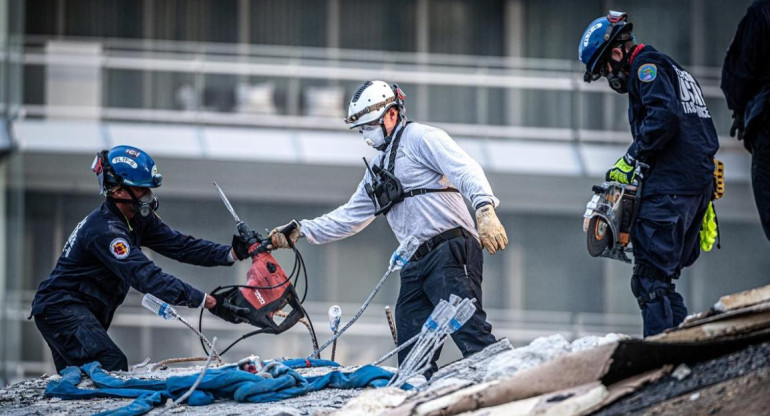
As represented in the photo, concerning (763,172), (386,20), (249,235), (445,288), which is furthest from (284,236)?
(386,20)

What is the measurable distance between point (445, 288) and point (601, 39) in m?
1.49

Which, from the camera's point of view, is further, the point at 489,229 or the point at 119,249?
the point at 119,249

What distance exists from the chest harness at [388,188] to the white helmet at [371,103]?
0.16 meters

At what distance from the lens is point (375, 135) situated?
7.18m

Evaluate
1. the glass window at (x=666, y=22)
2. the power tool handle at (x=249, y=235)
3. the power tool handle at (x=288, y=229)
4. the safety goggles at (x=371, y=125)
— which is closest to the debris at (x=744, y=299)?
the safety goggles at (x=371, y=125)

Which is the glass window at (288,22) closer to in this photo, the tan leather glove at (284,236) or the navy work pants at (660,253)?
the tan leather glove at (284,236)

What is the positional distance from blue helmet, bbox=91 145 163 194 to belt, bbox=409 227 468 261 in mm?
1537

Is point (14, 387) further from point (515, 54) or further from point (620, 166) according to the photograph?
point (515, 54)

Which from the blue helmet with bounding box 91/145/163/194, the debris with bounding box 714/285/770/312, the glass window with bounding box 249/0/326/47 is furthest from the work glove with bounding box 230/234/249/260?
the glass window with bounding box 249/0/326/47

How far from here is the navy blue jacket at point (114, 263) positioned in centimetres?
696

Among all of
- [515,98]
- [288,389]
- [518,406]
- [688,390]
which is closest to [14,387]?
[288,389]

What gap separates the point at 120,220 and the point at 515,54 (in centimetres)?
887

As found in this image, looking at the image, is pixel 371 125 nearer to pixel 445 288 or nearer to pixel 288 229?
pixel 288 229

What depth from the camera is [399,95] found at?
285 inches
